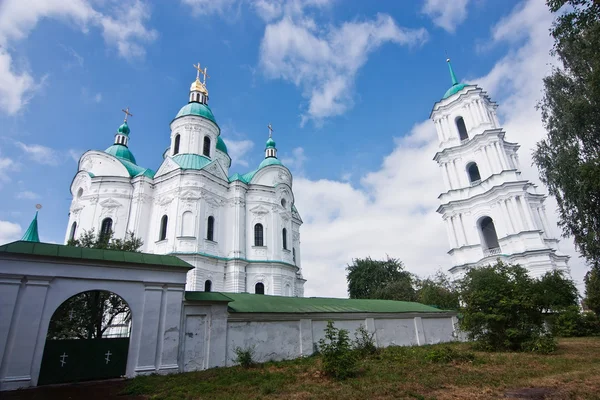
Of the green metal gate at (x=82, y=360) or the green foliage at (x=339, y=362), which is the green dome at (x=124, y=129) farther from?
the green foliage at (x=339, y=362)

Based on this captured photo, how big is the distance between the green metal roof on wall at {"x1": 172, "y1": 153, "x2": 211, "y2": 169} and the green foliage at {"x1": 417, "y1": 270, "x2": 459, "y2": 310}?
773 inches

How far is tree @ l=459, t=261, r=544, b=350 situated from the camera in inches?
502

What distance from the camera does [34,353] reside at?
8.58m

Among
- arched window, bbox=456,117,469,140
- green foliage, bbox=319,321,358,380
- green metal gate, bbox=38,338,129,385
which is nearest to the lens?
green foliage, bbox=319,321,358,380

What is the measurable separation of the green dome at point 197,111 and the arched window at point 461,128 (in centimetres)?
2379

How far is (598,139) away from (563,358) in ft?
30.0

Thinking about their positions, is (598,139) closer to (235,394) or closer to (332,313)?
(332,313)

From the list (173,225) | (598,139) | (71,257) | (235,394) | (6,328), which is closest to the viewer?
(235,394)

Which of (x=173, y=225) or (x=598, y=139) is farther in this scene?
(x=173, y=225)

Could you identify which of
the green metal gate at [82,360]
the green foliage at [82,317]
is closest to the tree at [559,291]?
the green metal gate at [82,360]

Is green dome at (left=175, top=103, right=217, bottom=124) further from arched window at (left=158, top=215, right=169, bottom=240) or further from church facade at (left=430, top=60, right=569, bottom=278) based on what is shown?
church facade at (left=430, top=60, right=569, bottom=278)

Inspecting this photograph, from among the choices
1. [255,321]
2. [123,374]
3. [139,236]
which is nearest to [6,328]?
[123,374]

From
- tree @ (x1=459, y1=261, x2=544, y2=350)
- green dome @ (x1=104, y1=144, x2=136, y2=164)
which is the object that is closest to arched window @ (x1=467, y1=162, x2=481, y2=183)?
tree @ (x1=459, y1=261, x2=544, y2=350)

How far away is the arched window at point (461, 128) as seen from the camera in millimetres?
33469
